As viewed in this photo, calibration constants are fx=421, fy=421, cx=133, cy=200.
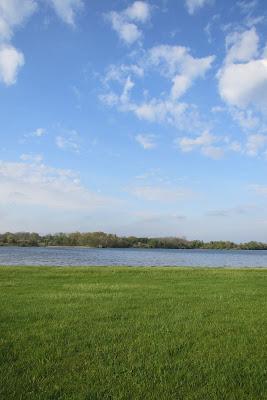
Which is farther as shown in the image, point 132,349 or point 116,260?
point 116,260

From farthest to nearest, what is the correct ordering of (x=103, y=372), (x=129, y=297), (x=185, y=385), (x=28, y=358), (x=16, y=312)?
1. (x=129, y=297)
2. (x=16, y=312)
3. (x=28, y=358)
4. (x=103, y=372)
5. (x=185, y=385)

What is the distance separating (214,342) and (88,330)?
9.74ft

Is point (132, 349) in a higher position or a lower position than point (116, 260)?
lower

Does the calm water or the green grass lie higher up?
the calm water

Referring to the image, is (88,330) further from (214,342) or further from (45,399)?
(45,399)

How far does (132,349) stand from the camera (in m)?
8.41

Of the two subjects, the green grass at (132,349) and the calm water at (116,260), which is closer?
the green grass at (132,349)

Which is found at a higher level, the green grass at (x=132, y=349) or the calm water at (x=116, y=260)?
the calm water at (x=116, y=260)

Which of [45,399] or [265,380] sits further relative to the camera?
[265,380]

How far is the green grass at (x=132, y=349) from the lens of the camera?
20.9ft

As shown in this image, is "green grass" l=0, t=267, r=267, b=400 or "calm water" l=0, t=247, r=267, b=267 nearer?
"green grass" l=0, t=267, r=267, b=400

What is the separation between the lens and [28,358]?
25.2 ft

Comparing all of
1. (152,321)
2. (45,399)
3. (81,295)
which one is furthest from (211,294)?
(45,399)

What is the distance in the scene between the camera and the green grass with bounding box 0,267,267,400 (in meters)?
6.36
